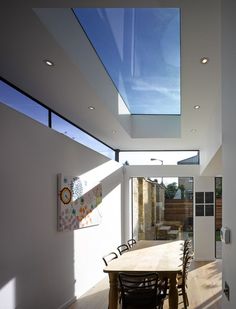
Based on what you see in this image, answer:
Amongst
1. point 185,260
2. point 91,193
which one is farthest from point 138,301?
point 91,193

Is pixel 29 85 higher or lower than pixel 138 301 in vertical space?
higher

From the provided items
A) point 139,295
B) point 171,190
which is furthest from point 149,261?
point 171,190

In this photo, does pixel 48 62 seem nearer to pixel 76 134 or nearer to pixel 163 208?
pixel 76 134

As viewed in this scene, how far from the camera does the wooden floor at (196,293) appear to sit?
209 inches

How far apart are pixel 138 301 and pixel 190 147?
6.09 m

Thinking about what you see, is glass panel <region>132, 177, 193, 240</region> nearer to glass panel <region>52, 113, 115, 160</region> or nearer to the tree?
the tree

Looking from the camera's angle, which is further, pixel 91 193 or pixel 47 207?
pixel 91 193

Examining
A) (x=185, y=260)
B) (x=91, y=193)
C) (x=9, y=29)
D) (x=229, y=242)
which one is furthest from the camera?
(x=91, y=193)

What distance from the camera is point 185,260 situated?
189 inches

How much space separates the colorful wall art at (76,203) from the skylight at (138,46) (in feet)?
6.27

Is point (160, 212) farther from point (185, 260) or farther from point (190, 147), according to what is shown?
point (185, 260)

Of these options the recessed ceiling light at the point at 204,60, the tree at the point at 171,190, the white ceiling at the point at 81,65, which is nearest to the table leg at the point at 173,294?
the white ceiling at the point at 81,65

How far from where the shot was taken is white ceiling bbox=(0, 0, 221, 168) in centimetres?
300

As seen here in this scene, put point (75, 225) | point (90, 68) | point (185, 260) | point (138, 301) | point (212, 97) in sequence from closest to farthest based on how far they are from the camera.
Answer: point (138, 301)
point (90, 68)
point (185, 260)
point (212, 97)
point (75, 225)
